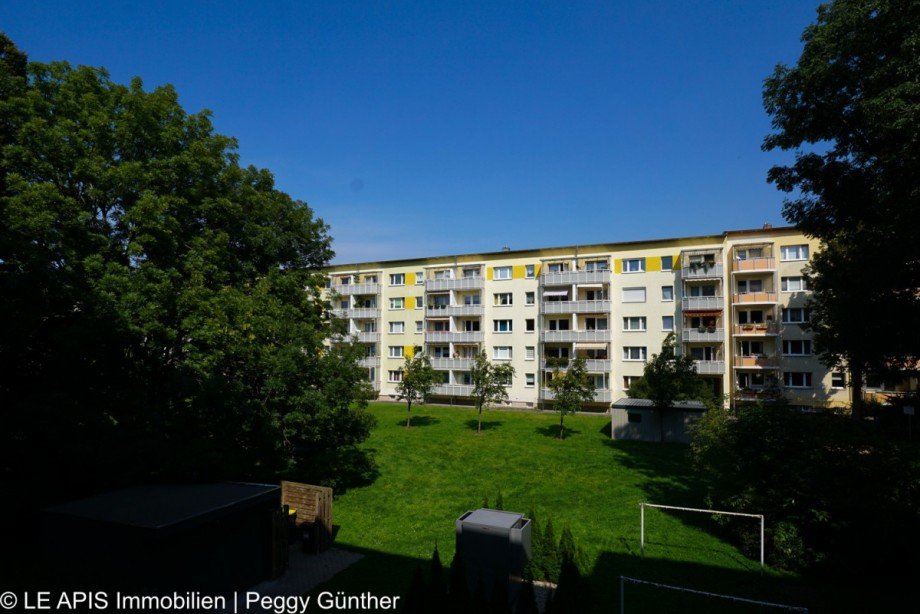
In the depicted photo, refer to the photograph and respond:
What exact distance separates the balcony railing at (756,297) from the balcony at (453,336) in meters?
21.3

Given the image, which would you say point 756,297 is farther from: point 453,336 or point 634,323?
point 453,336

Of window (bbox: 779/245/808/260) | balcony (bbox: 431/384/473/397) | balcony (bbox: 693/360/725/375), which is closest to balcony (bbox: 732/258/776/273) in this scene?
window (bbox: 779/245/808/260)

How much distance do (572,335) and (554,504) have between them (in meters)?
26.3

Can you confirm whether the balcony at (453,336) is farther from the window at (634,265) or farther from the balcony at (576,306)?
the window at (634,265)

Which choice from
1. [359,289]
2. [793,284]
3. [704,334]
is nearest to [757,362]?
[704,334]

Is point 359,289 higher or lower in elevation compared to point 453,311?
higher

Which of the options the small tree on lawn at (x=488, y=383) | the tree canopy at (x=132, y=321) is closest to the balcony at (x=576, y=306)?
the small tree on lawn at (x=488, y=383)

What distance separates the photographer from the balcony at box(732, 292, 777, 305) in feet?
120

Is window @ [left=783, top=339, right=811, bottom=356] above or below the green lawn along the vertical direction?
above

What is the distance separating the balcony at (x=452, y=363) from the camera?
45375 mm

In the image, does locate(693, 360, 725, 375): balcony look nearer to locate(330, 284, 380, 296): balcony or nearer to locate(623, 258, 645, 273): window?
locate(623, 258, 645, 273): window

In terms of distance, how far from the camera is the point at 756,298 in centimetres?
3684

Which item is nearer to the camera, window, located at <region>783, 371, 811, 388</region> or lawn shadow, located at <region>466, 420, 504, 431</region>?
lawn shadow, located at <region>466, 420, 504, 431</region>

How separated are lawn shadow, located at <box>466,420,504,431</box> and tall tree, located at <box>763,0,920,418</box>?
19.5m
